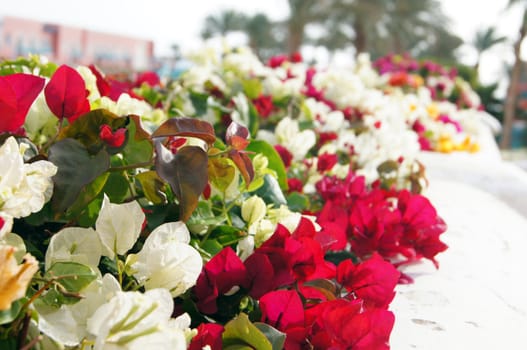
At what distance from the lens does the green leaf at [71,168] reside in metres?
0.69

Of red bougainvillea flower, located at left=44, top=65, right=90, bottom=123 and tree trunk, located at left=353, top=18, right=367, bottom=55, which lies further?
tree trunk, located at left=353, top=18, right=367, bottom=55

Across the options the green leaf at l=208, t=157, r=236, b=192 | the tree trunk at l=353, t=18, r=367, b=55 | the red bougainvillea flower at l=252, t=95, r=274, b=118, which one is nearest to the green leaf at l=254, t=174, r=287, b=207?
the green leaf at l=208, t=157, r=236, b=192

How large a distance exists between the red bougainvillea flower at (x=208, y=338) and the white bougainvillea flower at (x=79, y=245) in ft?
0.40

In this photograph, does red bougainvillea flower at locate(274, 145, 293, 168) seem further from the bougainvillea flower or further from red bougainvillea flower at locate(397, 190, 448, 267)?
the bougainvillea flower

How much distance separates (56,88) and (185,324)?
0.36m

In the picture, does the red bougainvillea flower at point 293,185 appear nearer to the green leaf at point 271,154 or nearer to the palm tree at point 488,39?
the green leaf at point 271,154

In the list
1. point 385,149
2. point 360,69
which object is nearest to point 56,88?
point 385,149

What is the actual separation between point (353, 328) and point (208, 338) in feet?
0.50

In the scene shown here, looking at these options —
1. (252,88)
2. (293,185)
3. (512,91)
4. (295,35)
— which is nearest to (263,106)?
(252,88)

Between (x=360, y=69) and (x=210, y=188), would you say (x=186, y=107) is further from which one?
(x=360, y=69)

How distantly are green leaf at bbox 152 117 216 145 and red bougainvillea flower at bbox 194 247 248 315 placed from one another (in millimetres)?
135

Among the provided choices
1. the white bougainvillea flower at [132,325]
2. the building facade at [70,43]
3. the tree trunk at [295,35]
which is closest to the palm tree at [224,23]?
the building facade at [70,43]

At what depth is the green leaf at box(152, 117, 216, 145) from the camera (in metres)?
0.72

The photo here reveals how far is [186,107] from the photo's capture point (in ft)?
5.65
